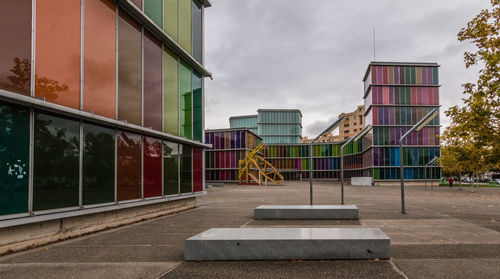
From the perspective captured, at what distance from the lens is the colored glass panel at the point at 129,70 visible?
11328 millimetres

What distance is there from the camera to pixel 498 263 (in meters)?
6.24

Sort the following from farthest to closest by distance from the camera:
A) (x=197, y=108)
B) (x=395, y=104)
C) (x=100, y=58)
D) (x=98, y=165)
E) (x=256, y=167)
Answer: (x=395, y=104) → (x=256, y=167) → (x=197, y=108) → (x=100, y=58) → (x=98, y=165)

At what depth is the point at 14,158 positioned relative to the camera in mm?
7340

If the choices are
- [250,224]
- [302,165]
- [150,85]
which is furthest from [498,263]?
[302,165]

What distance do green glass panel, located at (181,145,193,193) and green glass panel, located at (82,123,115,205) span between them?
16.9 ft

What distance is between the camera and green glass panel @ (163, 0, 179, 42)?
47.5 feet

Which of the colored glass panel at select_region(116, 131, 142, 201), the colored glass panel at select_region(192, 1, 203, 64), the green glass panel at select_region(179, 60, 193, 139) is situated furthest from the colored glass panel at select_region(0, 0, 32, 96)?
the colored glass panel at select_region(192, 1, 203, 64)

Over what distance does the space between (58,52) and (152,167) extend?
17.6 feet

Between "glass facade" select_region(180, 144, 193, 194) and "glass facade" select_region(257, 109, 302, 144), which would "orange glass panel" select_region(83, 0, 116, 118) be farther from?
"glass facade" select_region(257, 109, 302, 144)

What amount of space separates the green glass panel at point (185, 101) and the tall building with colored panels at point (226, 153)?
47745mm

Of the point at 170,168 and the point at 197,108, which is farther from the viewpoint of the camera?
the point at 197,108

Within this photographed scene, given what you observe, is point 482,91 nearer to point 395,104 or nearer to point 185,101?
point 185,101

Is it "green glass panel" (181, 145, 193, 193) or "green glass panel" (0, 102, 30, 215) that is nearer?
"green glass panel" (0, 102, 30, 215)

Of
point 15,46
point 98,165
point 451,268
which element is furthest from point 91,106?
point 451,268
